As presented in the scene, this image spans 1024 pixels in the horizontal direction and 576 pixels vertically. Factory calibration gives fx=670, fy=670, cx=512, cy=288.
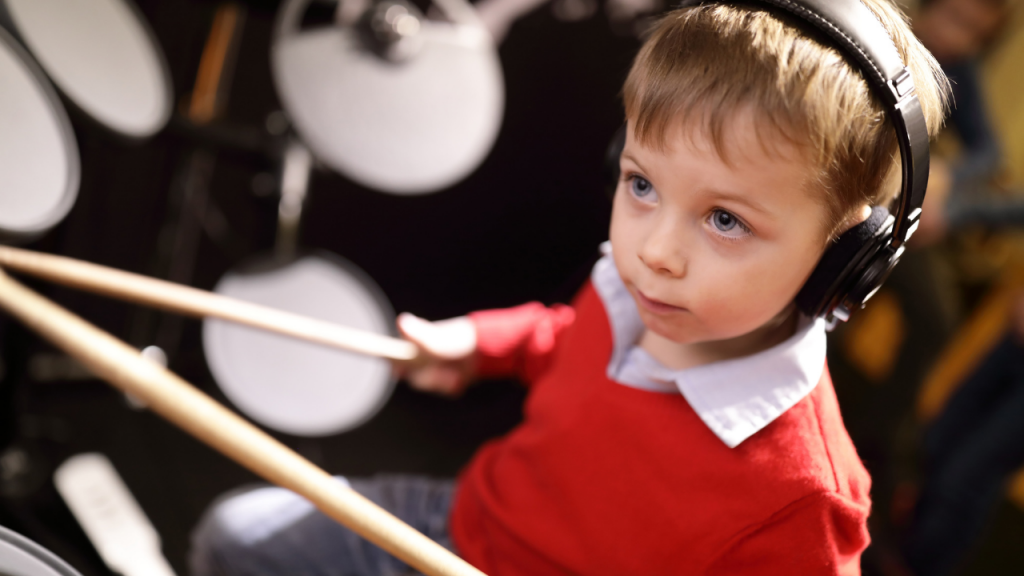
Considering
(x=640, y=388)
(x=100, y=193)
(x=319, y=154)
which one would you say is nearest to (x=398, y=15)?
(x=319, y=154)

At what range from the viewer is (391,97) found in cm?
98

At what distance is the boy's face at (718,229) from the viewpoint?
0.44 meters

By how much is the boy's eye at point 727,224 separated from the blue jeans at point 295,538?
1.58 feet

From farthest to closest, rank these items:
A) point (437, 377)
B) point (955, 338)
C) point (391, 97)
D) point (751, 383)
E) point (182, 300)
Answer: point (955, 338) → point (391, 97) → point (437, 377) → point (182, 300) → point (751, 383)

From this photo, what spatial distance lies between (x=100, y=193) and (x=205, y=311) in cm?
85

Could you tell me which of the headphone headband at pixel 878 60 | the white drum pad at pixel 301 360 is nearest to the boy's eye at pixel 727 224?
the headphone headband at pixel 878 60

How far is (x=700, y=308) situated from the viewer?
0.49m

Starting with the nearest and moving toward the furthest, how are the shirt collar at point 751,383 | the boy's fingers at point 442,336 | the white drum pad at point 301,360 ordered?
the shirt collar at point 751,383 → the boy's fingers at point 442,336 → the white drum pad at point 301,360

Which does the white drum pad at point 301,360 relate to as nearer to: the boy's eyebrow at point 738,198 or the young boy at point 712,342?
the young boy at point 712,342

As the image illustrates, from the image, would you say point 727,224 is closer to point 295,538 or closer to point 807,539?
point 807,539

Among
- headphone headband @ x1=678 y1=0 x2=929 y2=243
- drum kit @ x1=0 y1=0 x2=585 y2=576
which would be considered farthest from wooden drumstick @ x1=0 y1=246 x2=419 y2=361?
headphone headband @ x1=678 y1=0 x2=929 y2=243

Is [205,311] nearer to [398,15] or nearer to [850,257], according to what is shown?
[398,15]

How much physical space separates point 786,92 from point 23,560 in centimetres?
62

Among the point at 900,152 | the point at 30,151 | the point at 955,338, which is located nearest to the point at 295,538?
the point at 30,151
